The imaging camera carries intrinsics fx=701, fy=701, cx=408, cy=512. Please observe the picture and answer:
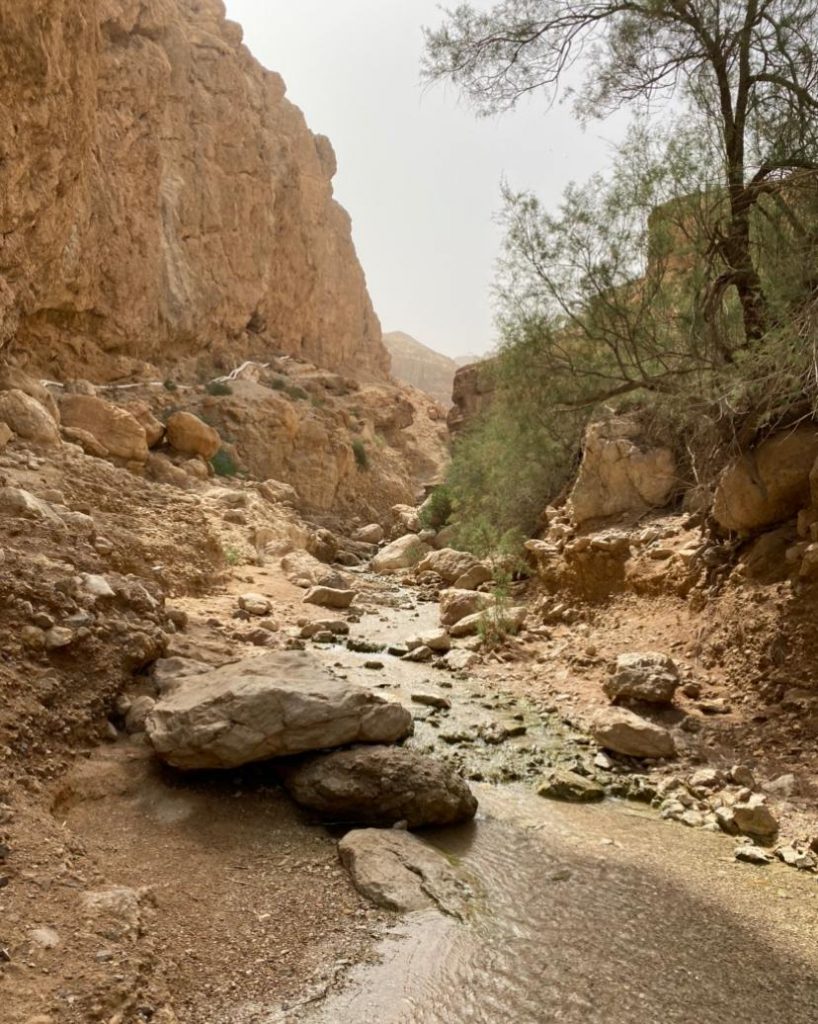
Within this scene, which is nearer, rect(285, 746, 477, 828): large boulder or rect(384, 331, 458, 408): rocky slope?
rect(285, 746, 477, 828): large boulder

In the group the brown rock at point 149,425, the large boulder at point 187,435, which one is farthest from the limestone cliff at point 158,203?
the large boulder at point 187,435

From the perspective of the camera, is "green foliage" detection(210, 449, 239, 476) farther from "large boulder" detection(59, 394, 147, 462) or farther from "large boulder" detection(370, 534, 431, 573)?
"large boulder" detection(370, 534, 431, 573)

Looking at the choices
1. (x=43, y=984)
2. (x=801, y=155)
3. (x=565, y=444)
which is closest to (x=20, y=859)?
(x=43, y=984)

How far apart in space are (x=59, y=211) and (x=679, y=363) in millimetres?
7309

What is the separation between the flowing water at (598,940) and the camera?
8.13ft

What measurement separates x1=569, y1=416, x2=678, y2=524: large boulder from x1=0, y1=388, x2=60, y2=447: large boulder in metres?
6.30

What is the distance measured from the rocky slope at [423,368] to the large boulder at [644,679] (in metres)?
55.2

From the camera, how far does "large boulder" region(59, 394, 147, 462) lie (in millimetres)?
9922

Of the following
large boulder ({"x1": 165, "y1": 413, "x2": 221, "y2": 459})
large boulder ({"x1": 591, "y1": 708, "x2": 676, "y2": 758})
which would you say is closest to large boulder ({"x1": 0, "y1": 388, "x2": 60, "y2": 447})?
large boulder ({"x1": 165, "y1": 413, "x2": 221, "y2": 459})

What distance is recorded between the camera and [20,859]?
2.67 m

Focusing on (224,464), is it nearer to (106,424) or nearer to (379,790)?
(106,424)

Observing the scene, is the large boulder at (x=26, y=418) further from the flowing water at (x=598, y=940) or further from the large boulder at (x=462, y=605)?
the flowing water at (x=598, y=940)

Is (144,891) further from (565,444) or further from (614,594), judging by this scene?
(565,444)

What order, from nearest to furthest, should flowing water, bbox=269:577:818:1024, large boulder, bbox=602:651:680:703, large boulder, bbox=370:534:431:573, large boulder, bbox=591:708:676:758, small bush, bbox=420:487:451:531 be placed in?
flowing water, bbox=269:577:818:1024 → large boulder, bbox=591:708:676:758 → large boulder, bbox=602:651:680:703 → large boulder, bbox=370:534:431:573 → small bush, bbox=420:487:451:531
